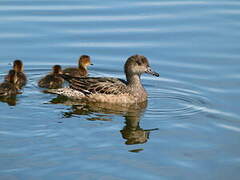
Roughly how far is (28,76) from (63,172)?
402 cm

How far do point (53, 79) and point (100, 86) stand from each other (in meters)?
0.92

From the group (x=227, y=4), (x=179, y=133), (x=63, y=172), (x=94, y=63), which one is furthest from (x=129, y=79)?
(x=227, y=4)

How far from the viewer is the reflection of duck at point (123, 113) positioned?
25.4 feet

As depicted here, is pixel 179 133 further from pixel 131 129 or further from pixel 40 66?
pixel 40 66

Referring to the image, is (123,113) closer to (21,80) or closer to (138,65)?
(138,65)

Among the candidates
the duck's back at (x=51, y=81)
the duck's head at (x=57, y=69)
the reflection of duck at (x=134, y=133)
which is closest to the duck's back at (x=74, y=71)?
the duck's back at (x=51, y=81)

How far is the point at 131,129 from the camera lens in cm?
797

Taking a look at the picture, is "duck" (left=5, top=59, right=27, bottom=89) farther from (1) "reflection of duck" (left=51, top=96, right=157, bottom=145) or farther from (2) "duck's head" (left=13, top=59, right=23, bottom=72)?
(1) "reflection of duck" (left=51, top=96, right=157, bottom=145)

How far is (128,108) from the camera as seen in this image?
8992mm

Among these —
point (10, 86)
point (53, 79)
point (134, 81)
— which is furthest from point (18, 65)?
point (134, 81)

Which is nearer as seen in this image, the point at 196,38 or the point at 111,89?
the point at 111,89

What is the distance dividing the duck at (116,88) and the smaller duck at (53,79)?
1.04ft

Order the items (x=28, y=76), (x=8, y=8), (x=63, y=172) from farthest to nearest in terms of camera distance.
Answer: (x=8, y=8)
(x=28, y=76)
(x=63, y=172)

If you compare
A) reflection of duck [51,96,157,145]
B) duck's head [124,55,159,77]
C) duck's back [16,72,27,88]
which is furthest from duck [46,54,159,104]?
duck's back [16,72,27,88]
